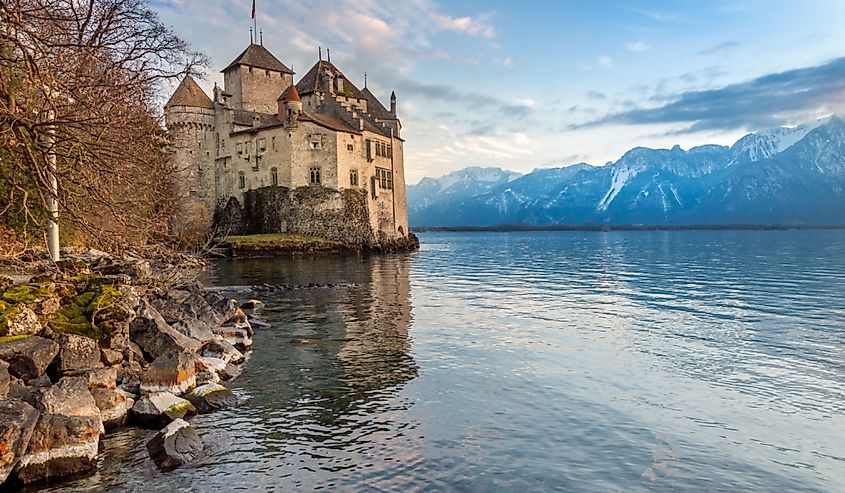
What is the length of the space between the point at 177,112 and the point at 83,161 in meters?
69.4

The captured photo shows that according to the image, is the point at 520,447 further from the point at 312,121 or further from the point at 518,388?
the point at 312,121

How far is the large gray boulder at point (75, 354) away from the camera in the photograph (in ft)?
39.0

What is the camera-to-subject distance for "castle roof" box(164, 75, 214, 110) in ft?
245

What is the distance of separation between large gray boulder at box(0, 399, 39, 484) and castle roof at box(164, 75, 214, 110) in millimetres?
71668

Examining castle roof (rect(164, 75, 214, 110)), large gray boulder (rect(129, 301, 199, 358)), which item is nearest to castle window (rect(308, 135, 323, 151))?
castle roof (rect(164, 75, 214, 110))

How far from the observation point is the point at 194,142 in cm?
7569

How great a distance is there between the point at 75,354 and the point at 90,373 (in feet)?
2.07

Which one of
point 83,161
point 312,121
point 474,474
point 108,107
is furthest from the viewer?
point 312,121

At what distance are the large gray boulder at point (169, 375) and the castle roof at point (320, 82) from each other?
217 feet

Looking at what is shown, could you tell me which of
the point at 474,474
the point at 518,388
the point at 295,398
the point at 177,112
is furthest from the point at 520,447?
the point at 177,112

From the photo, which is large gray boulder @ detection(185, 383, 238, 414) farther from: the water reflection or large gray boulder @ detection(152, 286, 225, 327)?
large gray boulder @ detection(152, 286, 225, 327)

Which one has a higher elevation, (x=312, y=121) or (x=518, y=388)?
(x=312, y=121)

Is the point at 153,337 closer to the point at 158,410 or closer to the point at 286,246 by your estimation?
the point at 158,410

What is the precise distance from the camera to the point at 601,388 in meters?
15.1
